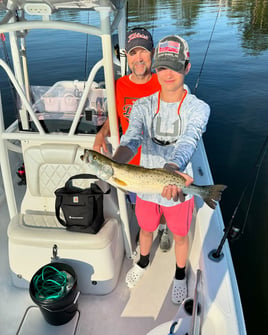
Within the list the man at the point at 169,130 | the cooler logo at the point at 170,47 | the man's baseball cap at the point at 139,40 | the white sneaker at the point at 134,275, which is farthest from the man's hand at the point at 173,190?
the white sneaker at the point at 134,275

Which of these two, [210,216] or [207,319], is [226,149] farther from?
[207,319]

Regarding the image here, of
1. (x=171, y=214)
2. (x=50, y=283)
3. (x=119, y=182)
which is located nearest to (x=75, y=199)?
(x=50, y=283)

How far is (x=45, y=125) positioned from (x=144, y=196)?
138cm

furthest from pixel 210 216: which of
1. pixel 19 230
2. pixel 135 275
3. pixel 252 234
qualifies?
pixel 252 234

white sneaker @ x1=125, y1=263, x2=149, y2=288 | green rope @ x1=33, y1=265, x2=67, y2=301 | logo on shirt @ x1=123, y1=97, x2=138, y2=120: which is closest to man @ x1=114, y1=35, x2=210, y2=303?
logo on shirt @ x1=123, y1=97, x2=138, y2=120

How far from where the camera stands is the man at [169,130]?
6.82ft

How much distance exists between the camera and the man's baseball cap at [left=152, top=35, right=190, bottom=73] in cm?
216

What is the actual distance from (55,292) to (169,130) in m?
1.93

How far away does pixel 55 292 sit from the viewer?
9.15 feet

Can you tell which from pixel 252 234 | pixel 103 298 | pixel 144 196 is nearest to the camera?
pixel 144 196

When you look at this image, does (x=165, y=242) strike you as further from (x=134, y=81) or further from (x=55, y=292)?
(x=134, y=81)

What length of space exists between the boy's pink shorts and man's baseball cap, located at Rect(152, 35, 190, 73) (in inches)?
47.3

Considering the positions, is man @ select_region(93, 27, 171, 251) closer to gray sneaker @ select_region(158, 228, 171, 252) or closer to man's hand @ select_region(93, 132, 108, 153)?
man's hand @ select_region(93, 132, 108, 153)

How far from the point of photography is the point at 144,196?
→ 266 cm
